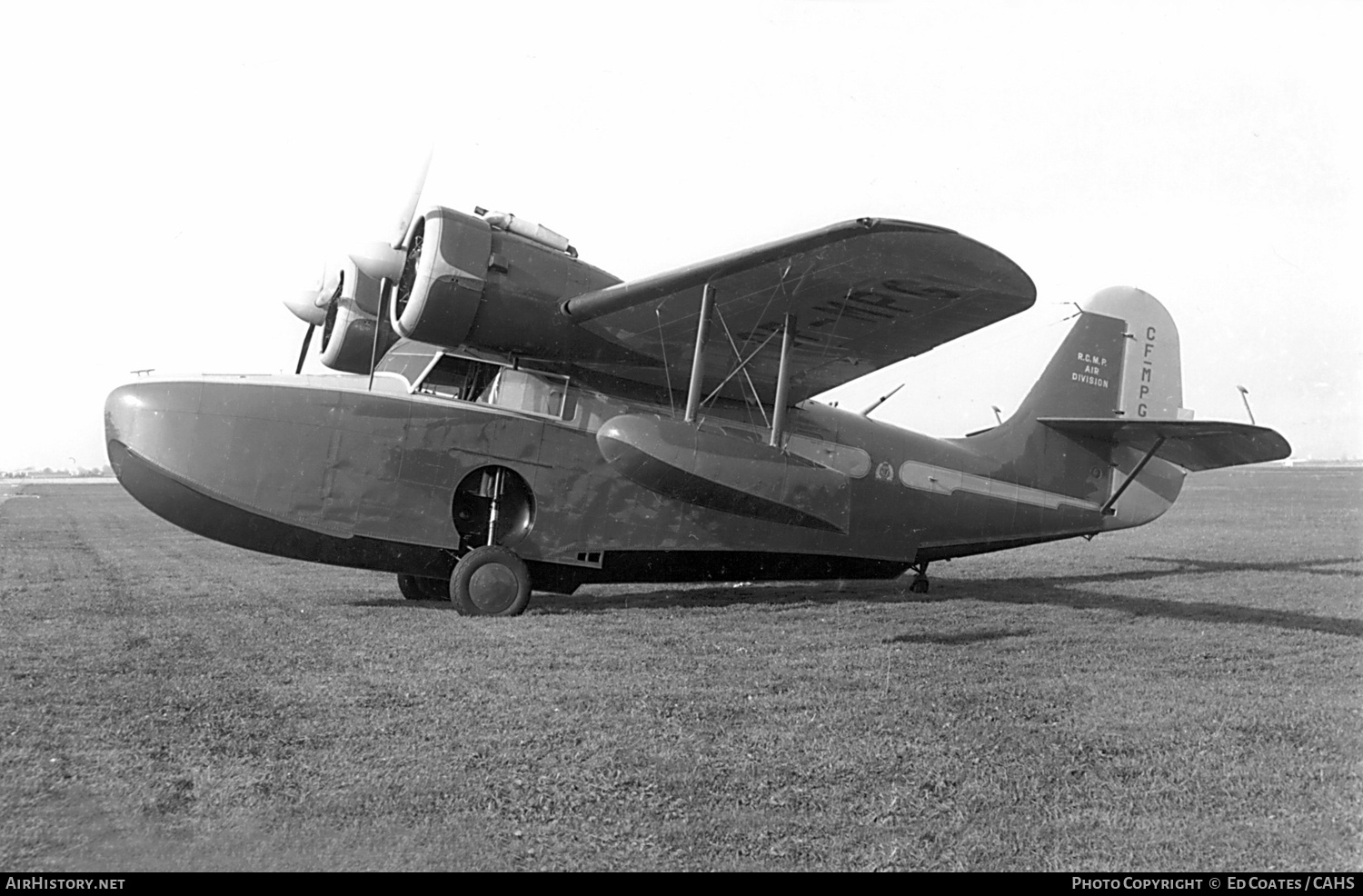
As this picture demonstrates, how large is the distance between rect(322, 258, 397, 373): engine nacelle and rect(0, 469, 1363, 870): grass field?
109 inches

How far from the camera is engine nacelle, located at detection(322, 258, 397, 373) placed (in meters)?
10.1

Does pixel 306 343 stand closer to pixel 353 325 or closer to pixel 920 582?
pixel 353 325

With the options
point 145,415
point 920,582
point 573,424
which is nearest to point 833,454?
point 920,582

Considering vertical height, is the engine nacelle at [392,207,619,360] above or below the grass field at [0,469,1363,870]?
above

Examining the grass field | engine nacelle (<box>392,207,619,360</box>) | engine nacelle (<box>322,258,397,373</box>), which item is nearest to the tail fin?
the grass field

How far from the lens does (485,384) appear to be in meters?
9.02

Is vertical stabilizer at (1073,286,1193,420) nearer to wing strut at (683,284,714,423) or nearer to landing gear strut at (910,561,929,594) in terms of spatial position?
landing gear strut at (910,561,929,594)

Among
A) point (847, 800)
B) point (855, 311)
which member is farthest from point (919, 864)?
point (855, 311)

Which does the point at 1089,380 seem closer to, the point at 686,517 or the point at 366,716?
the point at 686,517

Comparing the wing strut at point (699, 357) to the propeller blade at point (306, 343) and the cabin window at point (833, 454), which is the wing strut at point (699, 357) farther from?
the propeller blade at point (306, 343)

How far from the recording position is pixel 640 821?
133 inches

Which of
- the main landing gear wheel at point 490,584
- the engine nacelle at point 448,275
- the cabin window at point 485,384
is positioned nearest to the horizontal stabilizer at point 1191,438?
the cabin window at point 485,384

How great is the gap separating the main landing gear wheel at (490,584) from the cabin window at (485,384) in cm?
137

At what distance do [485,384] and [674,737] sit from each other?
17.3 feet
